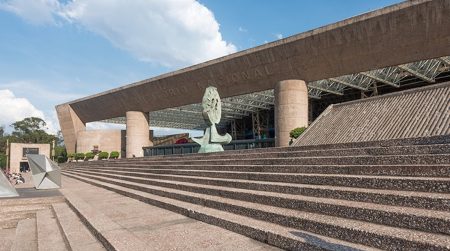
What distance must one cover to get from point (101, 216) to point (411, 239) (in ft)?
16.5

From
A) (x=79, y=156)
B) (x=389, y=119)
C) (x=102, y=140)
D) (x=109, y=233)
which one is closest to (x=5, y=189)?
(x=109, y=233)

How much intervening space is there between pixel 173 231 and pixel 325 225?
2.20m

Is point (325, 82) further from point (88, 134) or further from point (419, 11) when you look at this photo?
point (88, 134)

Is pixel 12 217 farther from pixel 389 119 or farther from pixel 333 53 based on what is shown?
pixel 333 53

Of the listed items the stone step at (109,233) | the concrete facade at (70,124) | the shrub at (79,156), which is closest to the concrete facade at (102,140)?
the shrub at (79,156)

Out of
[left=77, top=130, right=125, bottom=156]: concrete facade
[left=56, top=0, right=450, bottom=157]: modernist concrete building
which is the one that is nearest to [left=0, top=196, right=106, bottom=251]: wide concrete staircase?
[left=56, top=0, right=450, bottom=157]: modernist concrete building

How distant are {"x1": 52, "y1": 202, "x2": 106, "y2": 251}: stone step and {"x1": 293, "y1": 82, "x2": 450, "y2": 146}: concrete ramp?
9.16 m

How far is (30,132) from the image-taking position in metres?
93.6

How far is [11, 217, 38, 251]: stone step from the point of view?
5176 mm

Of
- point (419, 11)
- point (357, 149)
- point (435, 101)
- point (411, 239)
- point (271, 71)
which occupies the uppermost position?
point (419, 11)

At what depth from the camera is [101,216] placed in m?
5.92

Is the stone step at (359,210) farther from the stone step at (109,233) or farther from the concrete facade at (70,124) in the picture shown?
the concrete facade at (70,124)

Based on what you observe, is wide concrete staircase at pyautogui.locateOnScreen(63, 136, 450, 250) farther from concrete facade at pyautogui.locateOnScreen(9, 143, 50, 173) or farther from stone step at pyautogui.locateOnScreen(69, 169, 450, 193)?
concrete facade at pyautogui.locateOnScreen(9, 143, 50, 173)

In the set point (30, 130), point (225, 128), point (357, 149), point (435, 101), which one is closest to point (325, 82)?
point (435, 101)
